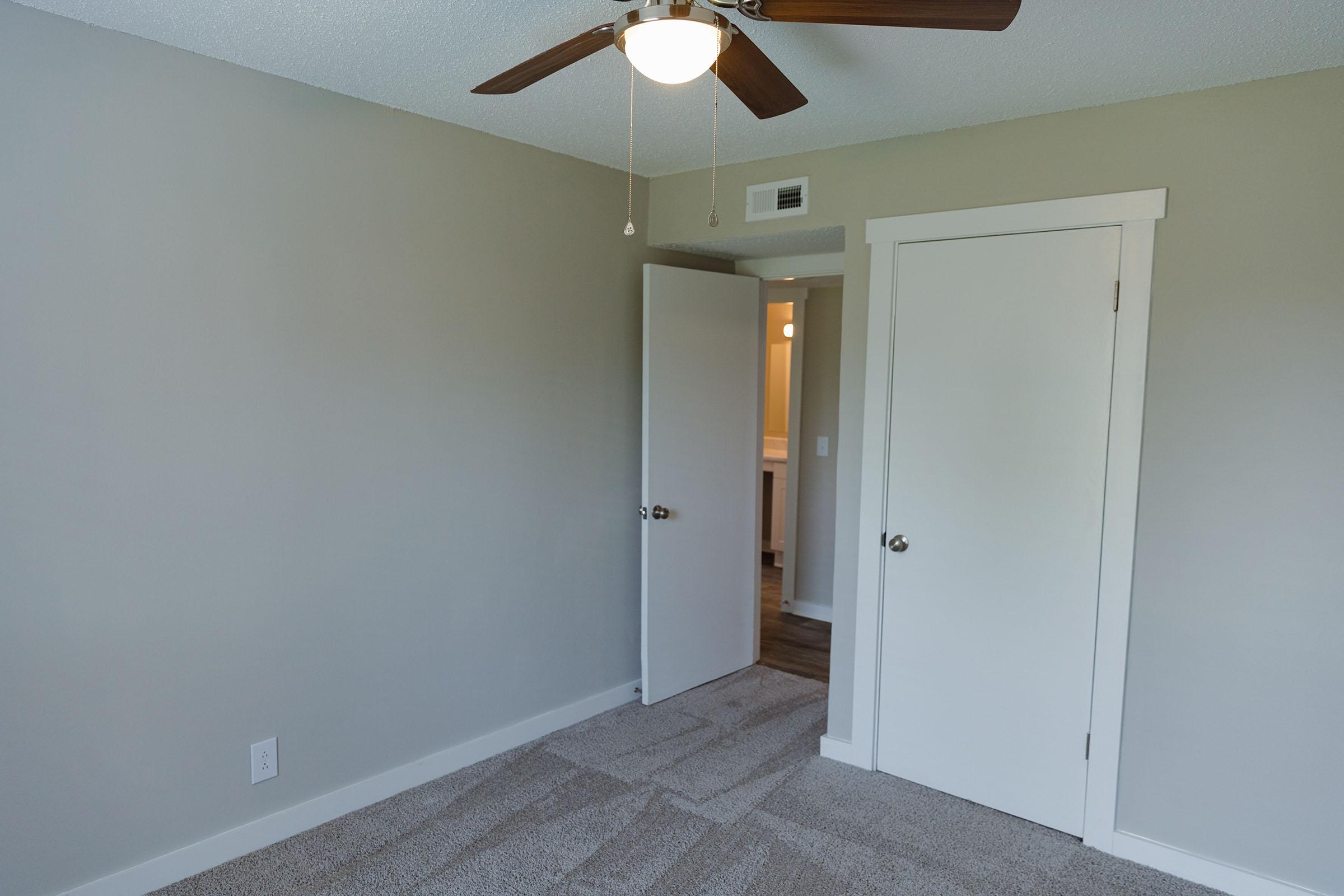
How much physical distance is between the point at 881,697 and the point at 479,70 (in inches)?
99.6

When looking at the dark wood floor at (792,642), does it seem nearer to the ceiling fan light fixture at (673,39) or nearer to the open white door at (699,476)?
the open white door at (699,476)

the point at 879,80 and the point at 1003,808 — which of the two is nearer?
the point at 879,80

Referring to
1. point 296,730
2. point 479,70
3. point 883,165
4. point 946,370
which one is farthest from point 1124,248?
point 296,730

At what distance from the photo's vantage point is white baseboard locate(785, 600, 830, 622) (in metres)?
5.04

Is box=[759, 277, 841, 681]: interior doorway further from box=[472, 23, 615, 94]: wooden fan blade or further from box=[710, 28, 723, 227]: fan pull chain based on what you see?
box=[472, 23, 615, 94]: wooden fan blade

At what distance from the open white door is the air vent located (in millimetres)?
443

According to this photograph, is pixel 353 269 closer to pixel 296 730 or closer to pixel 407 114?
pixel 407 114

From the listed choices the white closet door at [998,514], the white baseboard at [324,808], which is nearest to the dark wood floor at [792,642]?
the white closet door at [998,514]

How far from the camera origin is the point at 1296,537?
90.0 inches

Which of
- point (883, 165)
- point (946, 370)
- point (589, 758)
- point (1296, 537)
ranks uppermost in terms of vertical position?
point (883, 165)

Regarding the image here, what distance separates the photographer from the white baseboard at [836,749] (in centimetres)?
315

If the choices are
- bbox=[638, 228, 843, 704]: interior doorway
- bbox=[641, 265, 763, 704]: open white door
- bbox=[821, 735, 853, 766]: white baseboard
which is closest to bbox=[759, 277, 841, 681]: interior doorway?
bbox=[638, 228, 843, 704]: interior doorway

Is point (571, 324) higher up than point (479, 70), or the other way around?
point (479, 70)

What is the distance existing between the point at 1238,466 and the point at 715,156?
2068 mm
